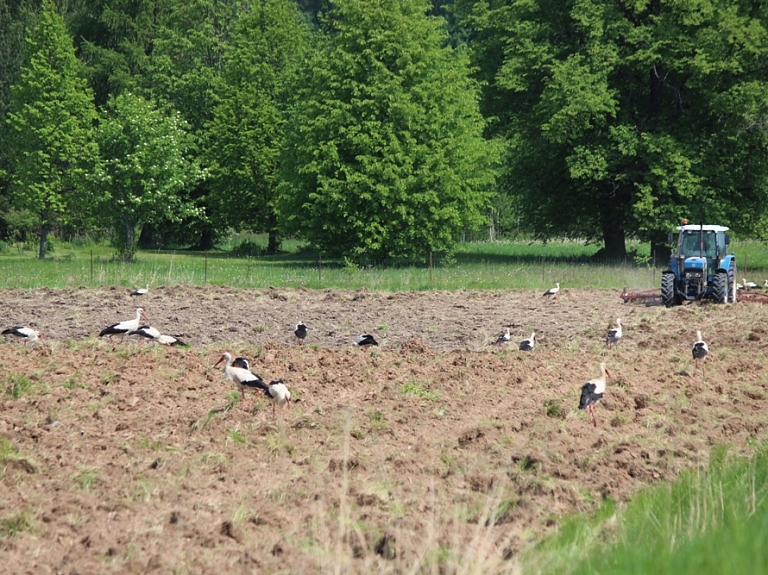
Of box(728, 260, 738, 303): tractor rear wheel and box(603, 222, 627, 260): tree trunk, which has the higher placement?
box(603, 222, 627, 260): tree trunk

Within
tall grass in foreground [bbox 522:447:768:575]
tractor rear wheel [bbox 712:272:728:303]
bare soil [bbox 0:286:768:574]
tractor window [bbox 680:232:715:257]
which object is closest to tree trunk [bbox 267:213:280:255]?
tractor window [bbox 680:232:715:257]

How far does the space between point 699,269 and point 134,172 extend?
88.5ft

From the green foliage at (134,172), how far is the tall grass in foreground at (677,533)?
128 feet

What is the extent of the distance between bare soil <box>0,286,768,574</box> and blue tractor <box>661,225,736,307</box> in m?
6.79

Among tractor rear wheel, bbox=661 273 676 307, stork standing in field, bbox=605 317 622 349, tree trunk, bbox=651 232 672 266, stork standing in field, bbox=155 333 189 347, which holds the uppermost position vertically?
tree trunk, bbox=651 232 672 266

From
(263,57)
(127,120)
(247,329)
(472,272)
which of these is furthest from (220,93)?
(247,329)

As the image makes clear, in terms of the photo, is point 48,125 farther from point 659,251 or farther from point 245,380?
point 245,380

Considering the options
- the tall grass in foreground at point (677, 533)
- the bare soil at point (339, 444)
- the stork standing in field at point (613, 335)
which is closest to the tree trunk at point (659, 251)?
the bare soil at point (339, 444)

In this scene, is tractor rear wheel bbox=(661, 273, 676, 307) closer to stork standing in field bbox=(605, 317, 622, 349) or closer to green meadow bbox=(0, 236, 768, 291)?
green meadow bbox=(0, 236, 768, 291)

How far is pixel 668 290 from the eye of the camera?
27.8 m

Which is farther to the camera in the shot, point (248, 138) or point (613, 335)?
point (248, 138)

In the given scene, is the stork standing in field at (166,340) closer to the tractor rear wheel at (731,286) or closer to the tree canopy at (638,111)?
the tractor rear wheel at (731,286)

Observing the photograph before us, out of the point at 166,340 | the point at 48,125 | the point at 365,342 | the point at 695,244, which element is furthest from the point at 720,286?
the point at 48,125

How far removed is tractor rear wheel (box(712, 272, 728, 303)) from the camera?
2752 centimetres
